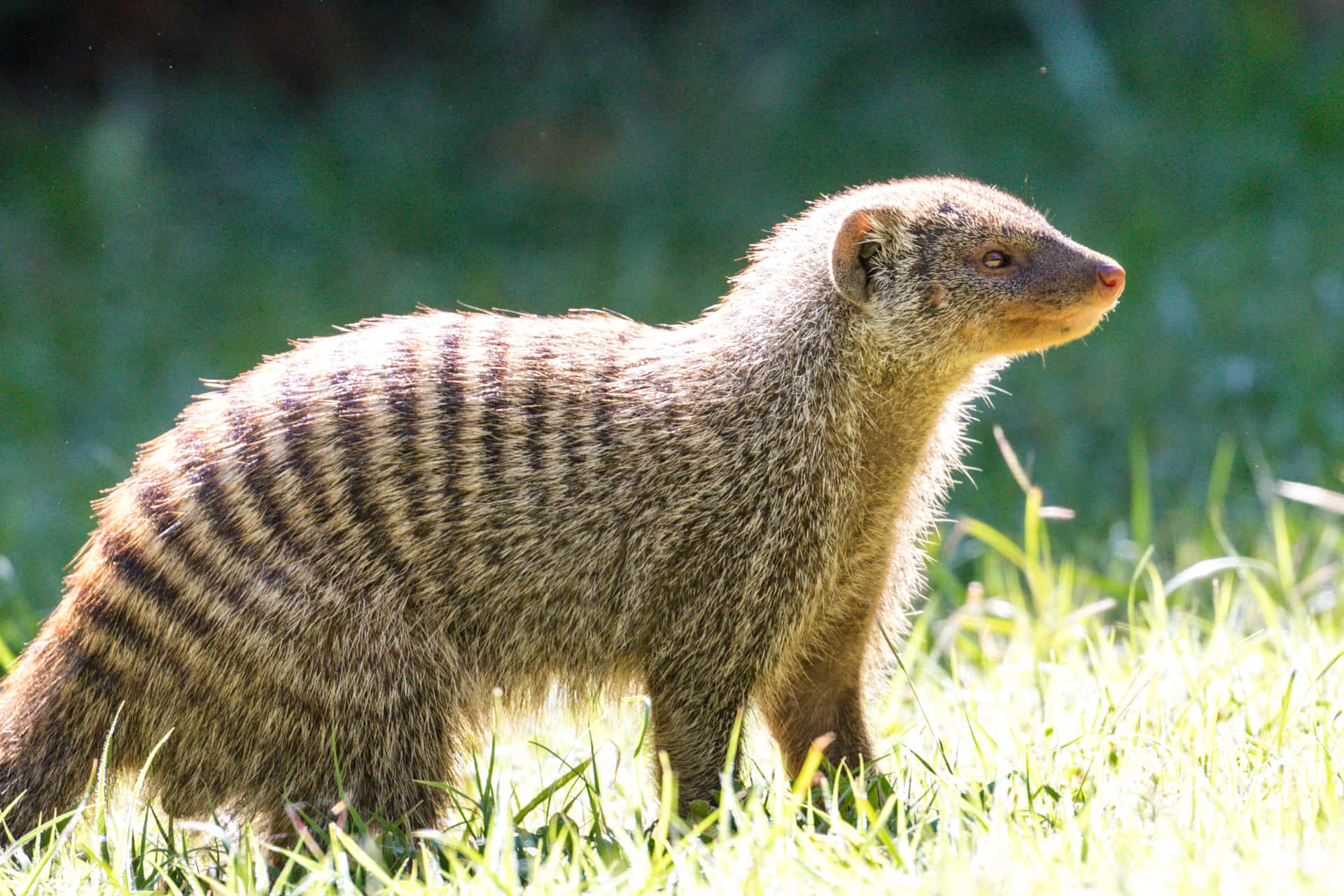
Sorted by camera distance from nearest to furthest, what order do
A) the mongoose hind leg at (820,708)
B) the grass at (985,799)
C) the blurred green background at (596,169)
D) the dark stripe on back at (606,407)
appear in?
the grass at (985,799)
the dark stripe on back at (606,407)
the mongoose hind leg at (820,708)
the blurred green background at (596,169)

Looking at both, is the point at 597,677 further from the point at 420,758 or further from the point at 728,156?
the point at 728,156

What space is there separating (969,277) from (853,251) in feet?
0.72

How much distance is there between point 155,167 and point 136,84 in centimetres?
69

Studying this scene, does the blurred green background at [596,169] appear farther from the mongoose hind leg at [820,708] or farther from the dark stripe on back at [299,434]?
the dark stripe on back at [299,434]

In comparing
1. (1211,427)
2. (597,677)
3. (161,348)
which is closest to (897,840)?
→ (597,677)

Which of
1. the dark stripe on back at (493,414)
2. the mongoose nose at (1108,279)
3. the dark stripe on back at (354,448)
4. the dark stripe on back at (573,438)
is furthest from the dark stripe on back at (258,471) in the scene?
the mongoose nose at (1108,279)

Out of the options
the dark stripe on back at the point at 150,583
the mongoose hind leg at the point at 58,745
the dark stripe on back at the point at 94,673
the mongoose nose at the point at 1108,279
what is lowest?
the mongoose hind leg at the point at 58,745

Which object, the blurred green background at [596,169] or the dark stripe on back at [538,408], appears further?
the blurred green background at [596,169]

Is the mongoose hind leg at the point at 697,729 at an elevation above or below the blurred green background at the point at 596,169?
below

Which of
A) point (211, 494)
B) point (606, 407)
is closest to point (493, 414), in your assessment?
point (606, 407)

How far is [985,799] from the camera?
2383mm

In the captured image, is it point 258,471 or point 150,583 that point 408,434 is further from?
point 150,583

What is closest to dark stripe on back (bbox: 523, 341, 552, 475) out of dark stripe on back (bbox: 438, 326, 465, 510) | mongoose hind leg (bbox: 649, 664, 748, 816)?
dark stripe on back (bbox: 438, 326, 465, 510)

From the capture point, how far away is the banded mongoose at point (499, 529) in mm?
2604
